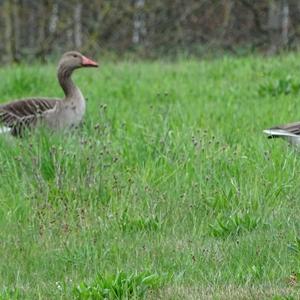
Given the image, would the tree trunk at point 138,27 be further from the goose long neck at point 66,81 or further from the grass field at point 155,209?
the grass field at point 155,209

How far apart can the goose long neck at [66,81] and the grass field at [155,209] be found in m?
0.42

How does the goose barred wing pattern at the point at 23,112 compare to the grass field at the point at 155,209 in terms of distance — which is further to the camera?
the goose barred wing pattern at the point at 23,112

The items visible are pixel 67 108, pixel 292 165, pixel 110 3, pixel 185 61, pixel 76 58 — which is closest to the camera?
pixel 292 165

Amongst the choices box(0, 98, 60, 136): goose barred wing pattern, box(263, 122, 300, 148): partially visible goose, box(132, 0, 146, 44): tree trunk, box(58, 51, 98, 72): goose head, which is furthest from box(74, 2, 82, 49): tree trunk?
box(263, 122, 300, 148): partially visible goose

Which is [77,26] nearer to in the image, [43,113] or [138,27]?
[138,27]

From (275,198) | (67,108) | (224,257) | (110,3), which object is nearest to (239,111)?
(67,108)

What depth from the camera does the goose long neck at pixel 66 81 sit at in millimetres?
8945

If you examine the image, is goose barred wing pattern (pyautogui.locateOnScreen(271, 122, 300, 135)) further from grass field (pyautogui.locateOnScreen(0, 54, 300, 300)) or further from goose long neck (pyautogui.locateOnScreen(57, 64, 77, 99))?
goose long neck (pyautogui.locateOnScreen(57, 64, 77, 99))

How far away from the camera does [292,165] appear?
253 inches

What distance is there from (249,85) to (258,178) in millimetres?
4586

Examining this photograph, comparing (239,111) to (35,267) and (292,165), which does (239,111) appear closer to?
(292,165)

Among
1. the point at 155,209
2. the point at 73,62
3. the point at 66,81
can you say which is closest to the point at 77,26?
the point at 73,62

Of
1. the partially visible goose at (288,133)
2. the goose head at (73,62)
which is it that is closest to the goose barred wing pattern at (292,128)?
the partially visible goose at (288,133)

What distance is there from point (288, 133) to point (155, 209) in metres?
1.59
